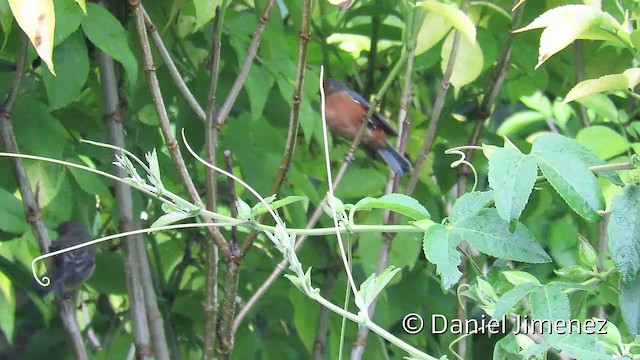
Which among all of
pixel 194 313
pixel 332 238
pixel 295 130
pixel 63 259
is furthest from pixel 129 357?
pixel 295 130

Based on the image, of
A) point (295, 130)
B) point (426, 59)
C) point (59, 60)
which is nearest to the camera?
point (295, 130)

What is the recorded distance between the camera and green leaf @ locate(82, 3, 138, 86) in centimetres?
140

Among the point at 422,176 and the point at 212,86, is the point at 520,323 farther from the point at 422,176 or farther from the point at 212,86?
the point at 422,176

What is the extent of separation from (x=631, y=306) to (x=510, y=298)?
0.15 meters

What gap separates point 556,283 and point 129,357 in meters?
1.20

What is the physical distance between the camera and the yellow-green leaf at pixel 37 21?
0.96 metres

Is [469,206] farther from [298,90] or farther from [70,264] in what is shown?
[70,264]

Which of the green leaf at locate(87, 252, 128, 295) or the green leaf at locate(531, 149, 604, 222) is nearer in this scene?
the green leaf at locate(531, 149, 604, 222)

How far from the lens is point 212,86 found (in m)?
1.42

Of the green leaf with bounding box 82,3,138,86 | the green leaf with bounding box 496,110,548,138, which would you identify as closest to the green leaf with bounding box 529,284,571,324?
the green leaf with bounding box 82,3,138,86

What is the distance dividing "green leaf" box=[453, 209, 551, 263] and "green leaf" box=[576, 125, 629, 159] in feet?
1.84

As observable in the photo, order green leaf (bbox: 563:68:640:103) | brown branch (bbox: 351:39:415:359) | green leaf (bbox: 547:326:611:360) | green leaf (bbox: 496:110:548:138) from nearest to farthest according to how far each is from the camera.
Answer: green leaf (bbox: 547:326:611:360) → green leaf (bbox: 563:68:640:103) → brown branch (bbox: 351:39:415:359) → green leaf (bbox: 496:110:548:138)

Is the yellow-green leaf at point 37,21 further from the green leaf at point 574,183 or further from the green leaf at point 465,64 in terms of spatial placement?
the green leaf at point 465,64

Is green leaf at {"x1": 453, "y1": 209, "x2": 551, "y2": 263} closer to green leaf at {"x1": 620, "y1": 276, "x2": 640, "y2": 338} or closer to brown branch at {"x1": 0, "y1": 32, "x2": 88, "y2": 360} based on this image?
green leaf at {"x1": 620, "y1": 276, "x2": 640, "y2": 338}
